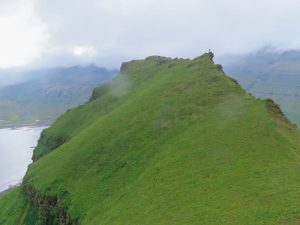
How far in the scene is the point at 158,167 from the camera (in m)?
76.4

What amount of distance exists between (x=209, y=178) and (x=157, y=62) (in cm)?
13115

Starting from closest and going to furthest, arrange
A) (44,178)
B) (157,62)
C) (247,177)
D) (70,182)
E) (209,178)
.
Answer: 1. (247,177)
2. (209,178)
3. (70,182)
4. (44,178)
5. (157,62)

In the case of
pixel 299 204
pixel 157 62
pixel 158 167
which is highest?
pixel 157 62

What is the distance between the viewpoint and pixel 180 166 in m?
72.0

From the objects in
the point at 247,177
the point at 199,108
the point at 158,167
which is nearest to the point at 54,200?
the point at 158,167

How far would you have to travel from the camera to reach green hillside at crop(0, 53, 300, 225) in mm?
54381

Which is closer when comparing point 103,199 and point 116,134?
point 103,199

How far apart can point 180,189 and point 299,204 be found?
800 inches

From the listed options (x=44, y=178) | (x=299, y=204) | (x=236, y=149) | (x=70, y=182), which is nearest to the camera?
(x=299, y=204)

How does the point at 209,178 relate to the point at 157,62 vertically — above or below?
below

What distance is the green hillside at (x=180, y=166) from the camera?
54.4m

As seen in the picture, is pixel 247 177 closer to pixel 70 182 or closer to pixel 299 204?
pixel 299 204

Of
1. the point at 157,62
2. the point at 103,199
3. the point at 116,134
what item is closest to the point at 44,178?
the point at 116,134

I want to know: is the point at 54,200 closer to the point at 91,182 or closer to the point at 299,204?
the point at 91,182
